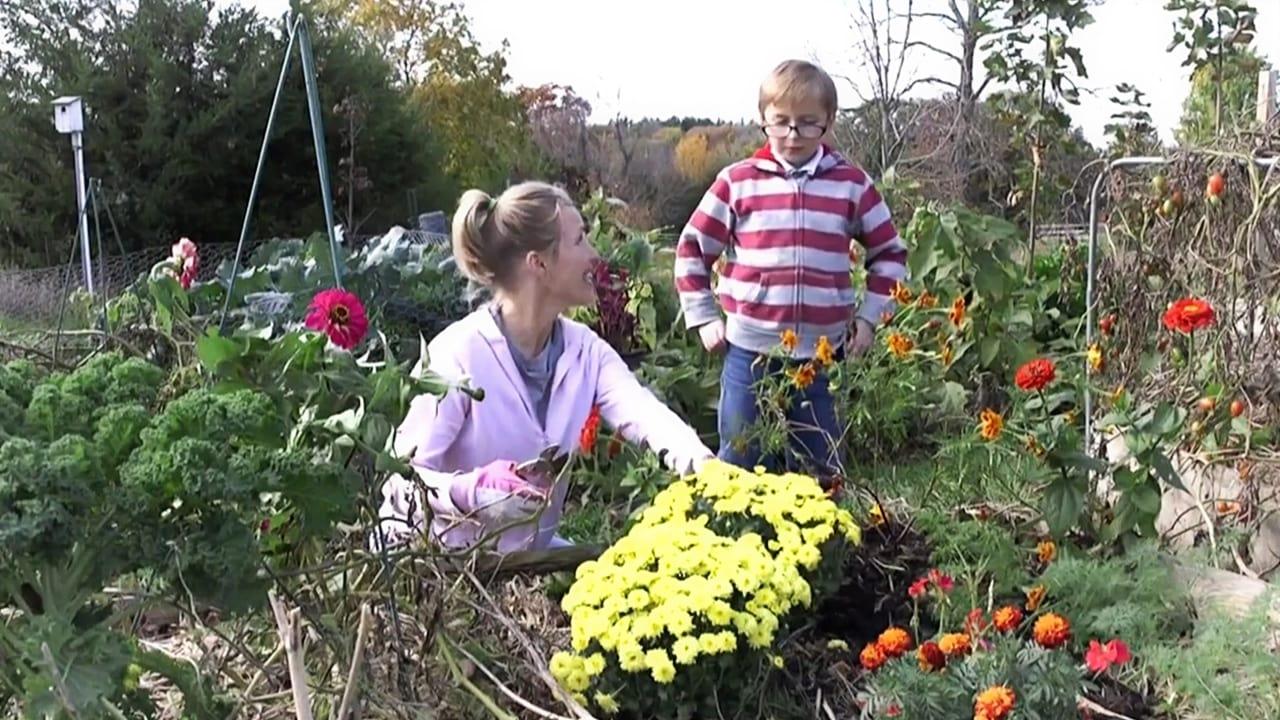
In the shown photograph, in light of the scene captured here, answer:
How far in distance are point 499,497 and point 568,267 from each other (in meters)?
0.67

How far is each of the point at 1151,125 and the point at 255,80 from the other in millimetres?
7944

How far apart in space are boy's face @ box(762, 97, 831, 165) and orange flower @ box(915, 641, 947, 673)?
172 cm

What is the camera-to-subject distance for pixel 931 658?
1473 mm

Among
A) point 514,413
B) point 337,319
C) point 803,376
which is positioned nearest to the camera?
point 337,319

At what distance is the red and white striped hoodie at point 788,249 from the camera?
3.04 meters

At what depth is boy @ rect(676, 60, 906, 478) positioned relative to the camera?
3.01 m

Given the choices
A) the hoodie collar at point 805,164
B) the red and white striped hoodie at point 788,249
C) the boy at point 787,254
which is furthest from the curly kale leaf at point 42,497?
the hoodie collar at point 805,164

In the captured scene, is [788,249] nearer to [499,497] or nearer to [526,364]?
[526,364]

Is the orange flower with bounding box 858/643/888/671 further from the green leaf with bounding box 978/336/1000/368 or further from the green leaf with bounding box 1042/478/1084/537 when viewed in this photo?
the green leaf with bounding box 978/336/1000/368

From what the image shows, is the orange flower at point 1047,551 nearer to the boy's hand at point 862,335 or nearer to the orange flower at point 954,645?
the orange flower at point 954,645

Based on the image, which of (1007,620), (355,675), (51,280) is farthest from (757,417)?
(51,280)

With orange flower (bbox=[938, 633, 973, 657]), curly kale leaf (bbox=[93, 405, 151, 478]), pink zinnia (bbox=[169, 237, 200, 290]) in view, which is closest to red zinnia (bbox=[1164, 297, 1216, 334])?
orange flower (bbox=[938, 633, 973, 657])

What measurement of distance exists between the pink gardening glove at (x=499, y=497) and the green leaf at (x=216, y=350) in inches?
18.4

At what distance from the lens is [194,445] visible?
3.84 ft
